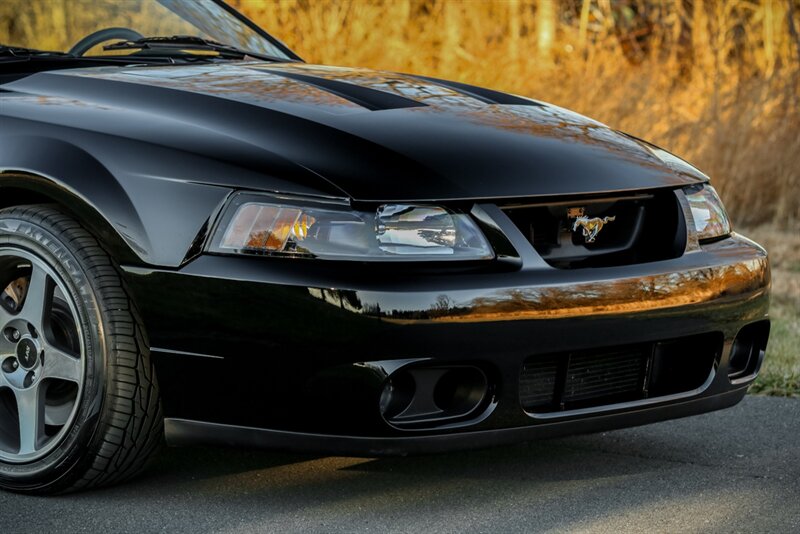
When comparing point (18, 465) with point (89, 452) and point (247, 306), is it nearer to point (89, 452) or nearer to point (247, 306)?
point (89, 452)

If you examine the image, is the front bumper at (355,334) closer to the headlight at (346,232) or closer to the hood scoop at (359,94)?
the headlight at (346,232)

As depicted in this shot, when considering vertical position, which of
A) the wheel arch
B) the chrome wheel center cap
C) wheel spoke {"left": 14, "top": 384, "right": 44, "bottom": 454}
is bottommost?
wheel spoke {"left": 14, "top": 384, "right": 44, "bottom": 454}

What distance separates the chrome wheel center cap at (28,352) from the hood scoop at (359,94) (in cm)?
104

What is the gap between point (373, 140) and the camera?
127 inches

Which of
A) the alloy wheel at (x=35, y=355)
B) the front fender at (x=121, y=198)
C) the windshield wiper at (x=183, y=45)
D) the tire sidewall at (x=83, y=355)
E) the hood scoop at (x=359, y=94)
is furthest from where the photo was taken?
the windshield wiper at (x=183, y=45)

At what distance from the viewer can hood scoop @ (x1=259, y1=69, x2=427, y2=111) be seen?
11.7 ft

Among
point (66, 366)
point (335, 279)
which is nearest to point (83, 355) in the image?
point (66, 366)

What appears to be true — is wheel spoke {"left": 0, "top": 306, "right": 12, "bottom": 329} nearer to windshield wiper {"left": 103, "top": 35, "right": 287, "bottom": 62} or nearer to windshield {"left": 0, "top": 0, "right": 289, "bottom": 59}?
windshield {"left": 0, "top": 0, "right": 289, "bottom": 59}

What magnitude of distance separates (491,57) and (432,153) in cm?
690

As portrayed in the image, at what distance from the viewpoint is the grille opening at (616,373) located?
3.14 metres

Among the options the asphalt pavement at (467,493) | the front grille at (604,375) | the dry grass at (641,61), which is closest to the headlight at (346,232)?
the front grille at (604,375)

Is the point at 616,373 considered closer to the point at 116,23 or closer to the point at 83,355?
the point at 83,355

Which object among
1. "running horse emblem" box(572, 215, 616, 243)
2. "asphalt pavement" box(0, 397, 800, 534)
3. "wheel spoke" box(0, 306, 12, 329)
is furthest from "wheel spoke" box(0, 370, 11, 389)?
"running horse emblem" box(572, 215, 616, 243)

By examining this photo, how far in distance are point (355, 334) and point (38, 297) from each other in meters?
0.94
